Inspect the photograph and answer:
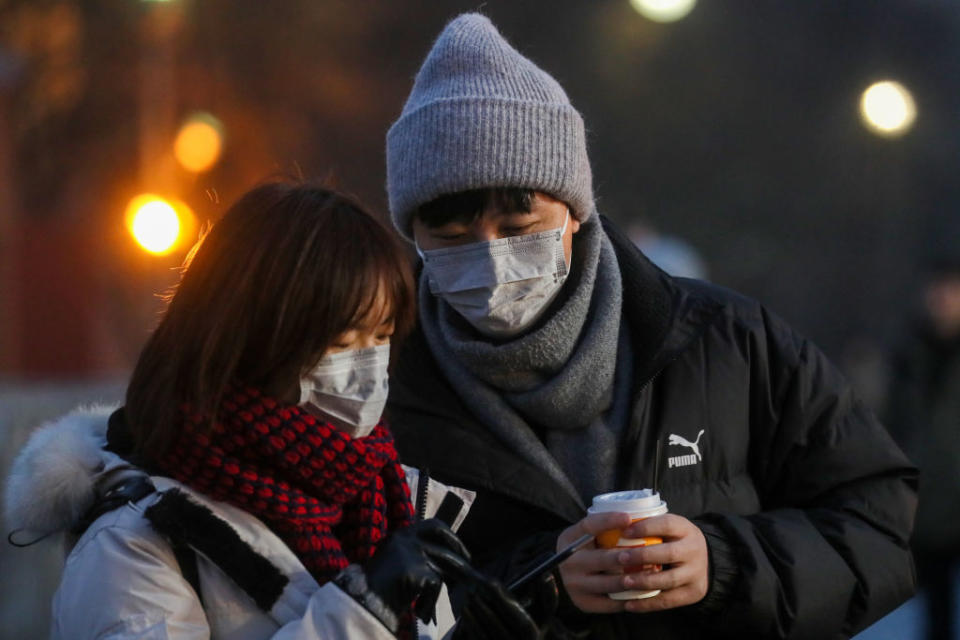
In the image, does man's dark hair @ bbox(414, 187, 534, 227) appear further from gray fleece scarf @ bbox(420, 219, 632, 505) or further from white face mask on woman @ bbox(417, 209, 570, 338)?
gray fleece scarf @ bbox(420, 219, 632, 505)

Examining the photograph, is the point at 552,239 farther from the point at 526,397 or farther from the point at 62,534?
the point at 62,534

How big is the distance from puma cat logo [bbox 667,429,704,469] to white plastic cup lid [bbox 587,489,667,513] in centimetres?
30

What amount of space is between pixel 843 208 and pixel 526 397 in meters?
12.3

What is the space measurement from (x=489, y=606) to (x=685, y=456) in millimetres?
665

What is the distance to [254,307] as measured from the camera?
2.08 metres

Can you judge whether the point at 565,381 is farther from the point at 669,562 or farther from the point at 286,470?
the point at 286,470

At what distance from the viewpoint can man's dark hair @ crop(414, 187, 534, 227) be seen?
2.63 m

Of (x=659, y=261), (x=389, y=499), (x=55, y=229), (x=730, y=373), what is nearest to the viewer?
(x=389, y=499)

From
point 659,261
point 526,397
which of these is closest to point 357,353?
point 526,397

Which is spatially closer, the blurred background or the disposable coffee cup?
the disposable coffee cup

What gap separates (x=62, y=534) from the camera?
6.98 feet

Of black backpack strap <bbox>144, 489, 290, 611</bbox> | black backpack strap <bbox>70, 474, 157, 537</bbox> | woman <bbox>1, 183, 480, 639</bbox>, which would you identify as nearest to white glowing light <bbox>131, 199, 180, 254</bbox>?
woman <bbox>1, 183, 480, 639</bbox>

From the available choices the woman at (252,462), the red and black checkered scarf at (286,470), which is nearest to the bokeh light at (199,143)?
the woman at (252,462)

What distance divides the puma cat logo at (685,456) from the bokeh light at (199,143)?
23.2 feet
